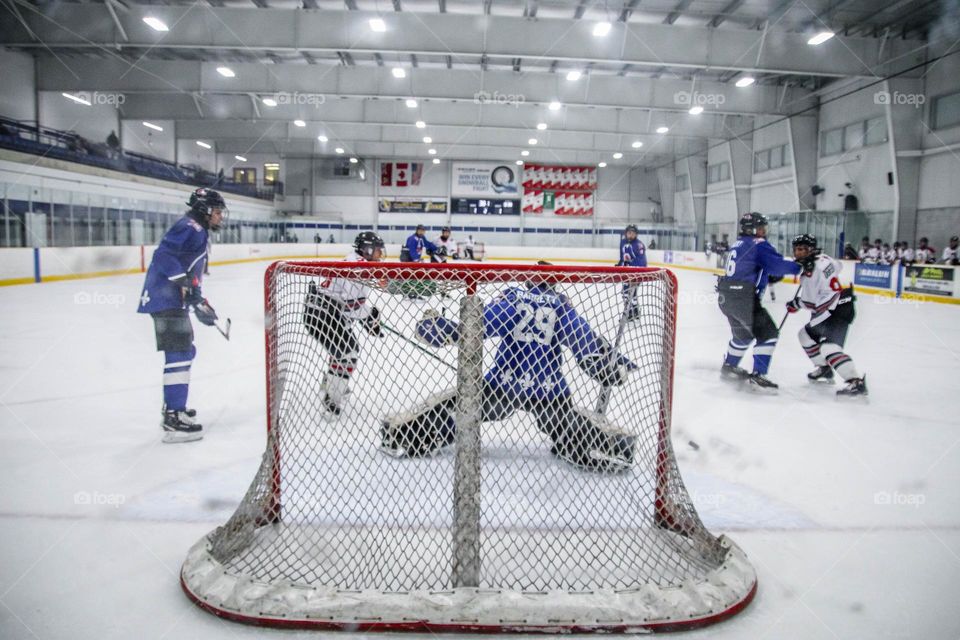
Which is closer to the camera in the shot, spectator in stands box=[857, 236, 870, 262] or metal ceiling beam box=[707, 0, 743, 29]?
metal ceiling beam box=[707, 0, 743, 29]

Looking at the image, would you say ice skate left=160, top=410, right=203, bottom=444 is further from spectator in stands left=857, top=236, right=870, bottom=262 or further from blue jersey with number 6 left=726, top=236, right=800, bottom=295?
spectator in stands left=857, top=236, right=870, bottom=262

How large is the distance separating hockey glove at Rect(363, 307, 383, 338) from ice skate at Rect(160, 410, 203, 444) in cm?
127

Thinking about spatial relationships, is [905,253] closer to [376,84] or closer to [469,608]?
[376,84]

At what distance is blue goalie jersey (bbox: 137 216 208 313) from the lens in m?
3.36

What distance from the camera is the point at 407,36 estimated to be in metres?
11.3

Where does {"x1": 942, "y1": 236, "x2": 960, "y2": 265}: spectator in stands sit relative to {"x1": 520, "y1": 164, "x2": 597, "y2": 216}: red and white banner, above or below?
below

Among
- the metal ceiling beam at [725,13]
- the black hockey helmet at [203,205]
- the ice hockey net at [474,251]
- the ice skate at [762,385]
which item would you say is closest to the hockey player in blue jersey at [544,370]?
the black hockey helmet at [203,205]

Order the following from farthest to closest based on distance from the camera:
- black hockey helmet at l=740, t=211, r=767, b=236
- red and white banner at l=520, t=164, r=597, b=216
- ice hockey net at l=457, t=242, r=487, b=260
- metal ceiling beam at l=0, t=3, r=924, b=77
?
red and white banner at l=520, t=164, r=597, b=216
ice hockey net at l=457, t=242, r=487, b=260
metal ceiling beam at l=0, t=3, r=924, b=77
black hockey helmet at l=740, t=211, r=767, b=236

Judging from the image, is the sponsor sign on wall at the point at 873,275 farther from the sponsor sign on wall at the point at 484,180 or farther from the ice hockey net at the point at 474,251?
the sponsor sign on wall at the point at 484,180

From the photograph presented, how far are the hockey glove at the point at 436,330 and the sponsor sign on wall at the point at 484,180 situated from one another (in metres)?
27.8

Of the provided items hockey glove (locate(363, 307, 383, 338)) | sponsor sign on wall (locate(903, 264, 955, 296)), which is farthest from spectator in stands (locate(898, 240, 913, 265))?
hockey glove (locate(363, 307, 383, 338))

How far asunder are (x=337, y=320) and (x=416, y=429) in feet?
2.31

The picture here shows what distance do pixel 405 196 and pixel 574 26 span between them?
63.0 feet

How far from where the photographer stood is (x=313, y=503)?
8.14 feet
